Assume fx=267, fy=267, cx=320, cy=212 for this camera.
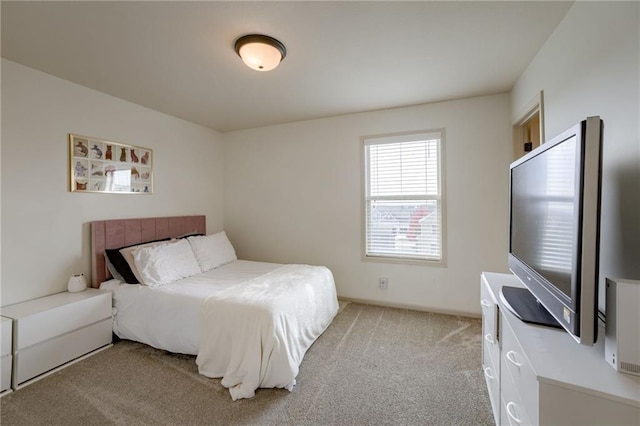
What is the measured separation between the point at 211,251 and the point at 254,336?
5.49 feet

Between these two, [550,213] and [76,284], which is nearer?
[550,213]

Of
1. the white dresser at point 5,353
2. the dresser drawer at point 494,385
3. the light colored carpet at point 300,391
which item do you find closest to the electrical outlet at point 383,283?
the light colored carpet at point 300,391

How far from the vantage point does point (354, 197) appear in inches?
137

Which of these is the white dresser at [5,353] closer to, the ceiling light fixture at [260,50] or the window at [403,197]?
the ceiling light fixture at [260,50]

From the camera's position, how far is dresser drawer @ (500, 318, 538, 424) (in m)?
0.91

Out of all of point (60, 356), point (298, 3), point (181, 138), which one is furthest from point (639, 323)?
point (181, 138)

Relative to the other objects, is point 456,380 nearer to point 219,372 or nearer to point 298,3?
point 219,372

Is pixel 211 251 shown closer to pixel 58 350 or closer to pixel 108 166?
pixel 108 166

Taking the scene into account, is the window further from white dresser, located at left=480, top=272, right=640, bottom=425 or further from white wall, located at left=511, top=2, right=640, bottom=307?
white dresser, located at left=480, top=272, right=640, bottom=425

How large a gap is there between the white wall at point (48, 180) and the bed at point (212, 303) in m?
0.19

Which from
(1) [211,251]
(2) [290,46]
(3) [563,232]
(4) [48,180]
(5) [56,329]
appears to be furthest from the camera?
(1) [211,251]

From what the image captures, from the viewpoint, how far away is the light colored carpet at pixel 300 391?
162cm

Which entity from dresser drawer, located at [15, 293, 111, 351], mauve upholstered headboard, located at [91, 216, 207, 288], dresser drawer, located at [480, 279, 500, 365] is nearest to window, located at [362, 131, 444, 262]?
dresser drawer, located at [480, 279, 500, 365]

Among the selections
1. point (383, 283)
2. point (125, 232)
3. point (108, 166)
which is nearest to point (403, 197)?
point (383, 283)
